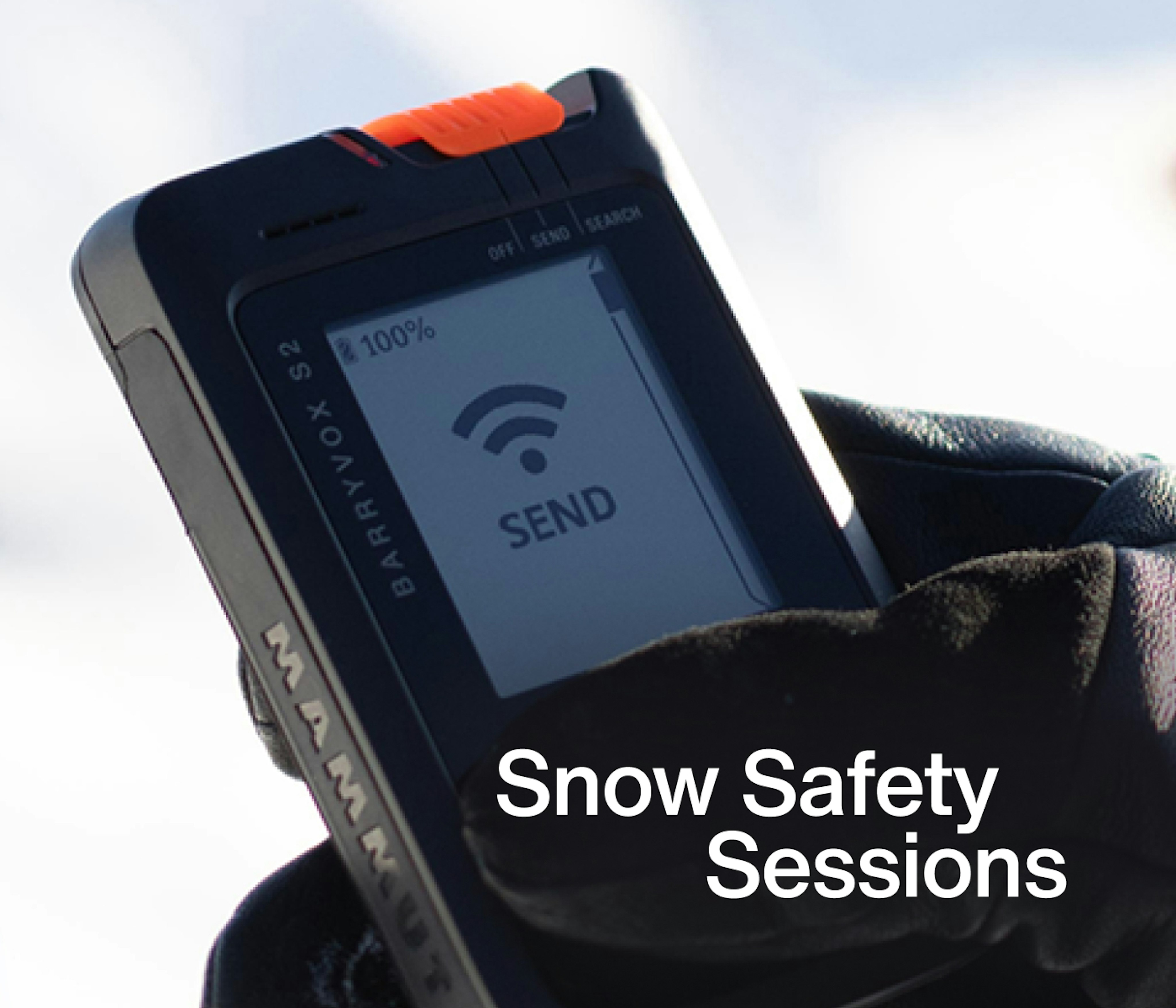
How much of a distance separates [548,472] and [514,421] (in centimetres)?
3

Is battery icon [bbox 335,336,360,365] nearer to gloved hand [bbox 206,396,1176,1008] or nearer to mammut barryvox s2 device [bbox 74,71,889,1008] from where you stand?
mammut barryvox s2 device [bbox 74,71,889,1008]

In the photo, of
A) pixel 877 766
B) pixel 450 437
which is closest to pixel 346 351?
pixel 450 437

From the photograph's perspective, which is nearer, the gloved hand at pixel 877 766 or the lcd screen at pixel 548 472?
the gloved hand at pixel 877 766

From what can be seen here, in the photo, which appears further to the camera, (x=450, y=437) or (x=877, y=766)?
(x=450, y=437)

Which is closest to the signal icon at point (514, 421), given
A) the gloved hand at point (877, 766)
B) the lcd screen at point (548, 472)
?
the lcd screen at point (548, 472)

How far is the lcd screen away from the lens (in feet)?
2.60

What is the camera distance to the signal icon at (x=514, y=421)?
0.82m

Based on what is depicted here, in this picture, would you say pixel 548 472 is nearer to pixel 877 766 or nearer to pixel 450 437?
pixel 450 437

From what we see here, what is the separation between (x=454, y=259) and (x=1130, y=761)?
45 cm

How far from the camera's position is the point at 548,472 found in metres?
0.82

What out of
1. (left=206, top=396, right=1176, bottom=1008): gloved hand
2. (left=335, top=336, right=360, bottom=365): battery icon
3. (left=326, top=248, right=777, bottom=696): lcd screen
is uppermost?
(left=335, top=336, right=360, bottom=365): battery icon

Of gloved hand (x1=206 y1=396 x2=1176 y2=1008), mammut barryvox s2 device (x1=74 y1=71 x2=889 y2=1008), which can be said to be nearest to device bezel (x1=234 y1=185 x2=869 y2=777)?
mammut barryvox s2 device (x1=74 y1=71 x2=889 y2=1008)

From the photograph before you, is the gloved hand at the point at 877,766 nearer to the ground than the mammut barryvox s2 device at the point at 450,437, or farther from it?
nearer to the ground

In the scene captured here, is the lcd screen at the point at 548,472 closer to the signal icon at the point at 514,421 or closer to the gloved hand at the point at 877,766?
the signal icon at the point at 514,421
